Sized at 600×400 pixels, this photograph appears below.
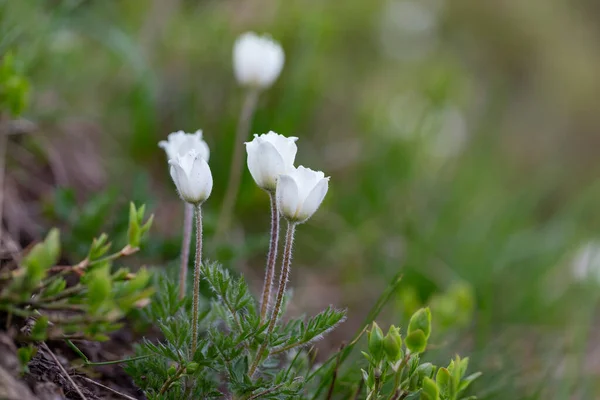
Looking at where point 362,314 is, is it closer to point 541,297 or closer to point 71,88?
point 541,297

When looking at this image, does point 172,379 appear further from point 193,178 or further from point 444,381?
point 444,381

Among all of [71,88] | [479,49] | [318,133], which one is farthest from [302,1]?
[479,49]

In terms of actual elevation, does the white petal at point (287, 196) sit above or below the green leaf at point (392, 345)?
above

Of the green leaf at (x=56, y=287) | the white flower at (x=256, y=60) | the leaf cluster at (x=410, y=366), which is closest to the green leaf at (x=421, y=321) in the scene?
the leaf cluster at (x=410, y=366)

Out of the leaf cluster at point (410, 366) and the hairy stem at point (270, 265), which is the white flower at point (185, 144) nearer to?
the hairy stem at point (270, 265)

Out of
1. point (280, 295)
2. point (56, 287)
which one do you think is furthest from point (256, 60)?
point (56, 287)

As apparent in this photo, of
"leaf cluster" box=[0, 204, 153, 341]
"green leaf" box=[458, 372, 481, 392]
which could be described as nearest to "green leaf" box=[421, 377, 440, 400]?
"green leaf" box=[458, 372, 481, 392]
